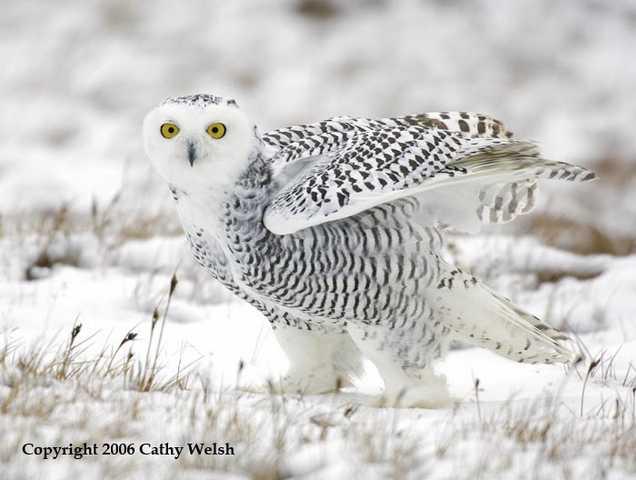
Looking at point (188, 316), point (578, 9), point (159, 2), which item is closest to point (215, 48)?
point (159, 2)

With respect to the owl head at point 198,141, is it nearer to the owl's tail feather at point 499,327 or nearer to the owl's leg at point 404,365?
the owl's leg at point 404,365

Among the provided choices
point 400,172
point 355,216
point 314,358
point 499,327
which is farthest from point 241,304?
point 400,172

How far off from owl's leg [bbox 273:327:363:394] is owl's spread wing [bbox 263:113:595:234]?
0.83 meters

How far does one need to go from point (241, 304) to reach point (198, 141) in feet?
7.83

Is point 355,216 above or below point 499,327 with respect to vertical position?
above

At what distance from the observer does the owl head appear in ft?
12.9

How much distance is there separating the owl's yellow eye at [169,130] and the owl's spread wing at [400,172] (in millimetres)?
524

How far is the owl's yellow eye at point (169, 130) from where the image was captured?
3.95m

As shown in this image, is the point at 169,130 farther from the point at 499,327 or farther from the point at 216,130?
the point at 499,327

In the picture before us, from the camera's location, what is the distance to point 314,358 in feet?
15.6

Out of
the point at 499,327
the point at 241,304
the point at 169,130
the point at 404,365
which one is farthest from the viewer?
the point at 241,304

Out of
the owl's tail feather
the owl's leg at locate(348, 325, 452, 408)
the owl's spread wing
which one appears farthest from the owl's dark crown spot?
the owl's tail feather

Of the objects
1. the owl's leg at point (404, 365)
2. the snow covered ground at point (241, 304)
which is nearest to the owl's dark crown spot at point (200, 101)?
the snow covered ground at point (241, 304)

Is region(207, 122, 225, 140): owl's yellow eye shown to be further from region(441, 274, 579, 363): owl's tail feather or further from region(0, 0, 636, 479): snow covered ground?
region(441, 274, 579, 363): owl's tail feather
